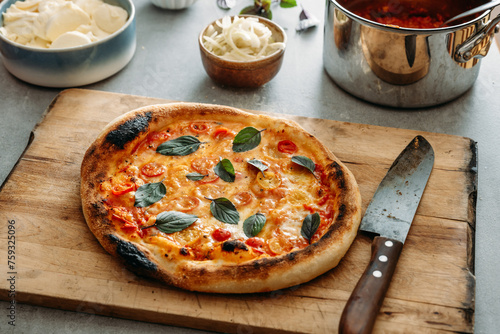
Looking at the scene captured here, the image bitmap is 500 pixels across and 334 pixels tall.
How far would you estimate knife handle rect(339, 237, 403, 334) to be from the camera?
212 centimetres

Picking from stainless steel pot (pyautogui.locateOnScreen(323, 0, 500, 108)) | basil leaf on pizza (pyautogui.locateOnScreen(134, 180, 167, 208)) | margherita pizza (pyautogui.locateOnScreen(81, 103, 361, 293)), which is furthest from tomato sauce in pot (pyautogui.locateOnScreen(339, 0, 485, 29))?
basil leaf on pizza (pyautogui.locateOnScreen(134, 180, 167, 208))

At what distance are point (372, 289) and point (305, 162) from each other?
2.74ft

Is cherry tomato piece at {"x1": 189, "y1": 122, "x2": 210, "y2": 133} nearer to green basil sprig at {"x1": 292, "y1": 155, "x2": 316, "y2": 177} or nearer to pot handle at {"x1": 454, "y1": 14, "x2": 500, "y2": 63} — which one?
green basil sprig at {"x1": 292, "y1": 155, "x2": 316, "y2": 177}

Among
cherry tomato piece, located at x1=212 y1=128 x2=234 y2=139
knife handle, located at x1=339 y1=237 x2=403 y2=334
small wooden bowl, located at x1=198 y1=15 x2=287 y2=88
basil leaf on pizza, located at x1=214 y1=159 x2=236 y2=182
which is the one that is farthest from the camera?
small wooden bowl, located at x1=198 y1=15 x2=287 y2=88

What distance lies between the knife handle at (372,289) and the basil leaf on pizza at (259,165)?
699 millimetres

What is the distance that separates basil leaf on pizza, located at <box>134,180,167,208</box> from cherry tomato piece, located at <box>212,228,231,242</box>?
381mm

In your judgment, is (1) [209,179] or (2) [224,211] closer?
(2) [224,211]

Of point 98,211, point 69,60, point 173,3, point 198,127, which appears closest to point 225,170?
point 198,127

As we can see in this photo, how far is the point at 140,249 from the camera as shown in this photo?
2.42 metres

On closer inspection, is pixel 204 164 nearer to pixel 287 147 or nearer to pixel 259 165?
pixel 259 165

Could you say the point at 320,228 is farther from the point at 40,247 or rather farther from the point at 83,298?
the point at 40,247

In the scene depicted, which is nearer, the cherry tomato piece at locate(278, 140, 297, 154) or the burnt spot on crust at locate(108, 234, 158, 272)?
the burnt spot on crust at locate(108, 234, 158, 272)

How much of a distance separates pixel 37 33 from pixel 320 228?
252cm

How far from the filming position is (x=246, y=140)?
296 centimetres
